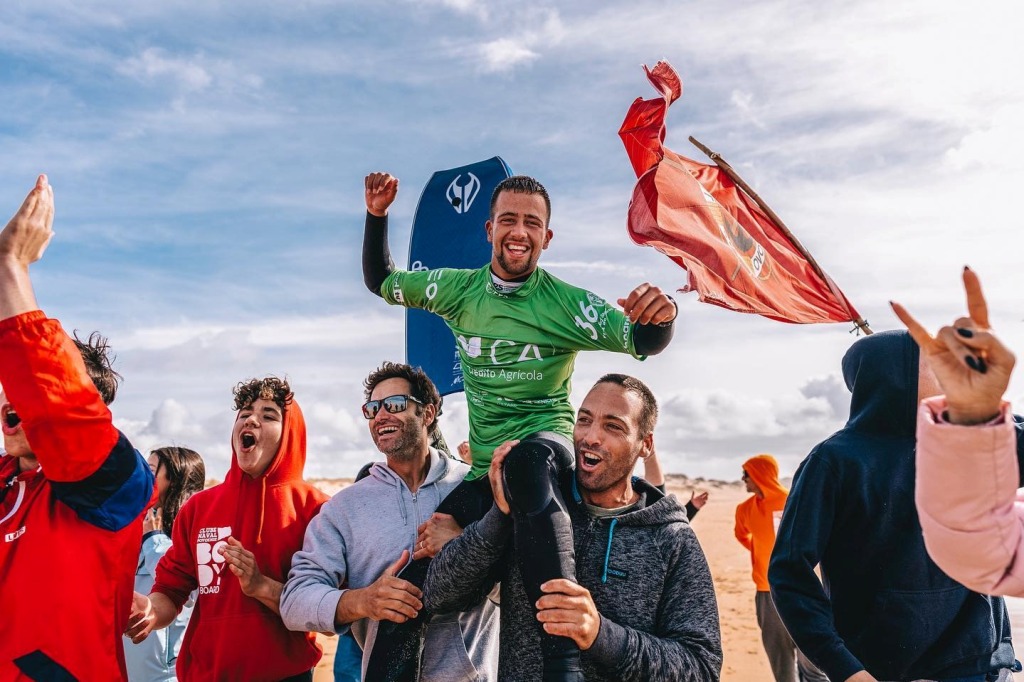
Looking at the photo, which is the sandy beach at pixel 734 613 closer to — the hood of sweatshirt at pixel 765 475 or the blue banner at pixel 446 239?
the hood of sweatshirt at pixel 765 475

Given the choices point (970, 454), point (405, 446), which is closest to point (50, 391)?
point (405, 446)

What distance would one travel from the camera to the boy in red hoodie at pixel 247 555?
4.03 m

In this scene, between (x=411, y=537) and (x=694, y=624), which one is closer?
(x=694, y=624)

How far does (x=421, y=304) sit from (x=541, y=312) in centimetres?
69

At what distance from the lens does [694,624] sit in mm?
3371

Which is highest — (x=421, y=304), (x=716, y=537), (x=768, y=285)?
(x=768, y=285)

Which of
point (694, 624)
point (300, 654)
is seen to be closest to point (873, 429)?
point (694, 624)

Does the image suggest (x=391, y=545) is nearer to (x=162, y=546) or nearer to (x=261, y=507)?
(x=261, y=507)

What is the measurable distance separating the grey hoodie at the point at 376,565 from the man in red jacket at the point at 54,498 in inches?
31.9

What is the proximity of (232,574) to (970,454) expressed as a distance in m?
3.28

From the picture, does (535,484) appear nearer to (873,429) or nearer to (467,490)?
Result: (467,490)

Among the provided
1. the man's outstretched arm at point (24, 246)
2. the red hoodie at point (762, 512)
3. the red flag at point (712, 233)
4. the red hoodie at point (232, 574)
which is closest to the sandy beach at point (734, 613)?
the red hoodie at point (762, 512)

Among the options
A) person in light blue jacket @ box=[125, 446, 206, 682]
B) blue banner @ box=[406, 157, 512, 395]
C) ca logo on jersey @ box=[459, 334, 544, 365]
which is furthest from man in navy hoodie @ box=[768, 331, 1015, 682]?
blue banner @ box=[406, 157, 512, 395]

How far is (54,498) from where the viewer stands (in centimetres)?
313
